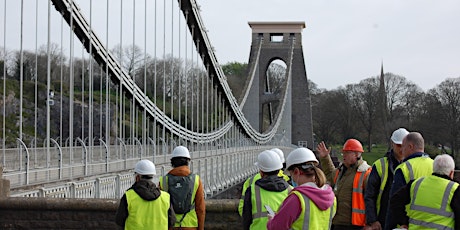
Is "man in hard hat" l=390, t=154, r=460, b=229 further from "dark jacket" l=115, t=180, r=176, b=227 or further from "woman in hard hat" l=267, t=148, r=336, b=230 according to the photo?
"dark jacket" l=115, t=180, r=176, b=227

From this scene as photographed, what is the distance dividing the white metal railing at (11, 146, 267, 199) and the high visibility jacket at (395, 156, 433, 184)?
612cm

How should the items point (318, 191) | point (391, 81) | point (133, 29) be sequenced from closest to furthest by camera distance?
1. point (318, 191)
2. point (133, 29)
3. point (391, 81)

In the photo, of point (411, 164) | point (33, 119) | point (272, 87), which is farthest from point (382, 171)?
point (272, 87)

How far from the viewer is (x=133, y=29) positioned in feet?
73.3

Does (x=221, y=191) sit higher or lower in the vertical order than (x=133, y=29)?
lower

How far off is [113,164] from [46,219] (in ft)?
39.7

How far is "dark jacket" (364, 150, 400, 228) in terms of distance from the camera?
21.5ft

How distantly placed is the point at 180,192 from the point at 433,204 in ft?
8.08

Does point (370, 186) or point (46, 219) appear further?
point (46, 219)

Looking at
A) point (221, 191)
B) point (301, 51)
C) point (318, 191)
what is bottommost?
point (221, 191)

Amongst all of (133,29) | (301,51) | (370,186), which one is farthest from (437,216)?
(301,51)

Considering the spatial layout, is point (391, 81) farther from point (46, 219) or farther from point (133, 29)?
point (46, 219)

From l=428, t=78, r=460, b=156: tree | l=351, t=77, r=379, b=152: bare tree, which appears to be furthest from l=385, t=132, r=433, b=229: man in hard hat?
l=351, t=77, r=379, b=152: bare tree

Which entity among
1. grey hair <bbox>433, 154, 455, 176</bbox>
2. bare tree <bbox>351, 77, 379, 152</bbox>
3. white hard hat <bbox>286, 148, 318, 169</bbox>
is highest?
bare tree <bbox>351, 77, 379, 152</bbox>
